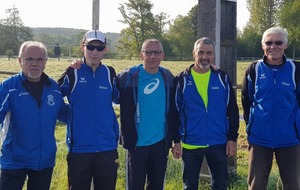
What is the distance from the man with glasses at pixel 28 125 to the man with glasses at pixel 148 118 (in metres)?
0.93

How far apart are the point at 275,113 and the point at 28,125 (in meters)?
2.68

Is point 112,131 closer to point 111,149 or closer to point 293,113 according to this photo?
point 111,149

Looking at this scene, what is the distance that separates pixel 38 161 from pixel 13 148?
0.28 meters

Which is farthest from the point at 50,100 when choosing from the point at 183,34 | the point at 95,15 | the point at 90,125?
the point at 183,34

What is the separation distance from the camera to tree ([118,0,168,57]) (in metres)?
75.4

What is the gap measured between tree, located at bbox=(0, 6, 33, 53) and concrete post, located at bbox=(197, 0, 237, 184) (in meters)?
90.7

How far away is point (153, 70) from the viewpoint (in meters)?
5.03

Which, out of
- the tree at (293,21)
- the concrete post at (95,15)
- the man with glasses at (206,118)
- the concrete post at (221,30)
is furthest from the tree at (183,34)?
the man with glasses at (206,118)

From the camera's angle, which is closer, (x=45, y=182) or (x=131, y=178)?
(x=45, y=182)

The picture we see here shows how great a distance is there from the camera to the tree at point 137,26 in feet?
247

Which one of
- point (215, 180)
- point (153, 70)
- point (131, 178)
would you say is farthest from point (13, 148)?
point (215, 180)

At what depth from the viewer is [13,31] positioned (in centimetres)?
10275

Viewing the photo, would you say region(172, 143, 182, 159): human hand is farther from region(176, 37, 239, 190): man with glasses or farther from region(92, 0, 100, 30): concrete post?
region(92, 0, 100, 30): concrete post

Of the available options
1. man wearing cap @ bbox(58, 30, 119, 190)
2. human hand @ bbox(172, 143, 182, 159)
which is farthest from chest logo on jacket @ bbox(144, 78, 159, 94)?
human hand @ bbox(172, 143, 182, 159)
